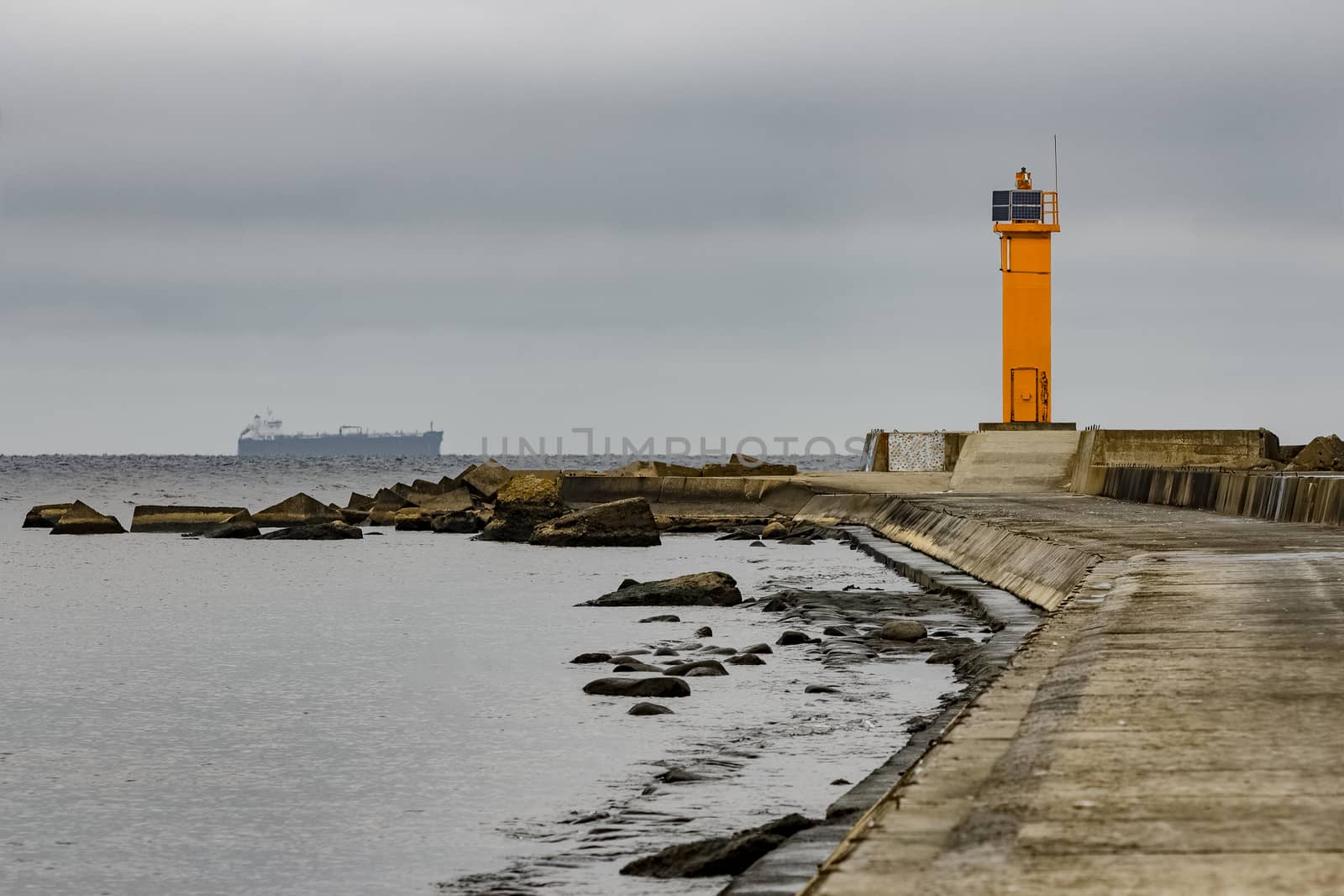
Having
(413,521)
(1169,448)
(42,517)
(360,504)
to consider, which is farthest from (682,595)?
(42,517)

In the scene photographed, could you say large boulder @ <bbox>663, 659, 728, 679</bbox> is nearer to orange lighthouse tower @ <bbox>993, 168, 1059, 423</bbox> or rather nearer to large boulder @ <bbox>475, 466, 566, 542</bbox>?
large boulder @ <bbox>475, 466, 566, 542</bbox>

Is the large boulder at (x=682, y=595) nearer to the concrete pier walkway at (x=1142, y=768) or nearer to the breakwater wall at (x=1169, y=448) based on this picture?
the concrete pier walkway at (x=1142, y=768)

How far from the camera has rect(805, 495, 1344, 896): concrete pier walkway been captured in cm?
313

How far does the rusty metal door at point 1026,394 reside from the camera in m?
34.6

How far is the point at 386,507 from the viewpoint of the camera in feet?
119

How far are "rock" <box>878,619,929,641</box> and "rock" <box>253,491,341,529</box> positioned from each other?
23.0 meters

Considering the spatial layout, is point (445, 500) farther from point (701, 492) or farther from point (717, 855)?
point (717, 855)

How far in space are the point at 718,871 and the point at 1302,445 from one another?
29.9 m

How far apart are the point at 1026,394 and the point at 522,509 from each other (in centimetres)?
1272

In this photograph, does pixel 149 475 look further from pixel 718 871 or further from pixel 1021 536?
pixel 718 871

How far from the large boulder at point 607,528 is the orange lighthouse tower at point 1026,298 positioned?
12.3 m

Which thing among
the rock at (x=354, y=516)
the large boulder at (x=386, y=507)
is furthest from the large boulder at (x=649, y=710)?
the rock at (x=354, y=516)

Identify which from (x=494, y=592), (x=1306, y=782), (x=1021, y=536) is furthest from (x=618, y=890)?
(x=494, y=592)

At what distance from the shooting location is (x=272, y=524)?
33.9m
